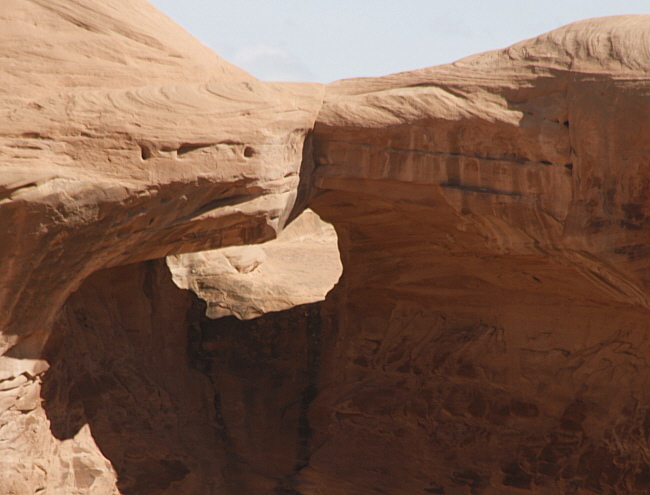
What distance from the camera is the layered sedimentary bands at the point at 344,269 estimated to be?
171 inches

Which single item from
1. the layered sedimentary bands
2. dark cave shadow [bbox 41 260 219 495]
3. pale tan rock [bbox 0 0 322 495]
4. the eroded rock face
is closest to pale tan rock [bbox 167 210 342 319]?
the layered sedimentary bands

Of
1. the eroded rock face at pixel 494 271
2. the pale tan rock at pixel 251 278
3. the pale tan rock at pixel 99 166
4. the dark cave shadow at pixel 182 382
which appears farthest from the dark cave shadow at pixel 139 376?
the eroded rock face at pixel 494 271

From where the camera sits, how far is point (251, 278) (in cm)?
705

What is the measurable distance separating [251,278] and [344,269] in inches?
42.5

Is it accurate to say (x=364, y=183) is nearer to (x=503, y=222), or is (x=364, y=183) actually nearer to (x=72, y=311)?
(x=503, y=222)

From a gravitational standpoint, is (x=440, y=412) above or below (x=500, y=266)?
below

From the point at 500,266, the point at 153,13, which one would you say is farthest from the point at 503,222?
the point at 153,13

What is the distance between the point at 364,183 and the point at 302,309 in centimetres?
178

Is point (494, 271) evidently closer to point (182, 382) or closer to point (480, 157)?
point (480, 157)

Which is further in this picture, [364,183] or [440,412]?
[440,412]

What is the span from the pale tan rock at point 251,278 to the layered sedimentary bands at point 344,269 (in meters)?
0.04

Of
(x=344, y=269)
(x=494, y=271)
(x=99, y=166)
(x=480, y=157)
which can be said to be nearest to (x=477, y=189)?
(x=480, y=157)

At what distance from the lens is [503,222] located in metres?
4.88

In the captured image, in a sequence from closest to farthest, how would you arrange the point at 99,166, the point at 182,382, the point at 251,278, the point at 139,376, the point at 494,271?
the point at 99,166 → the point at 494,271 → the point at 139,376 → the point at 182,382 → the point at 251,278
